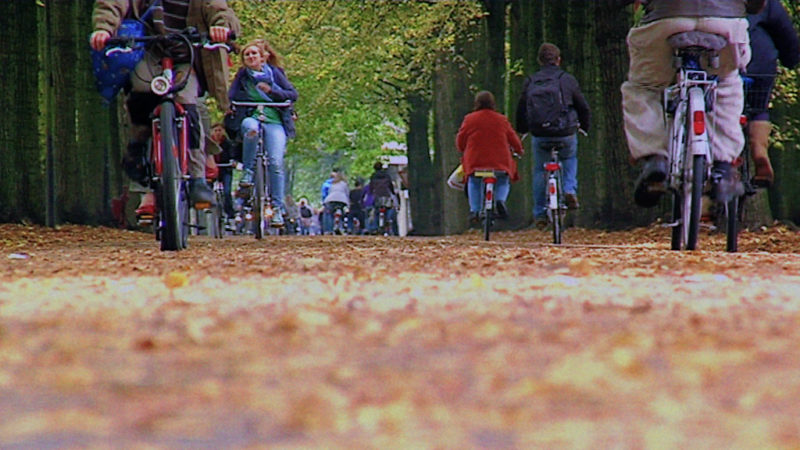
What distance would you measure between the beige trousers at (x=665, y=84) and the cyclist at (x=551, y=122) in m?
4.29

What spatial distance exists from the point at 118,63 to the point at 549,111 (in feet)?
17.8

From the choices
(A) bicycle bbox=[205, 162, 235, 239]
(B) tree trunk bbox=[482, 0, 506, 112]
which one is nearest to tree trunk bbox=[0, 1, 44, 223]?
(A) bicycle bbox=[205, 162, 235, 239]

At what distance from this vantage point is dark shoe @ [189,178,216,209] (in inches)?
414

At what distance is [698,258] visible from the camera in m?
8.56

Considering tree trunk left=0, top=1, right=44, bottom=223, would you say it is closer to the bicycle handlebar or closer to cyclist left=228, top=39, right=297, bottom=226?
cyclist left=228, top=39, right=297, bottom=226

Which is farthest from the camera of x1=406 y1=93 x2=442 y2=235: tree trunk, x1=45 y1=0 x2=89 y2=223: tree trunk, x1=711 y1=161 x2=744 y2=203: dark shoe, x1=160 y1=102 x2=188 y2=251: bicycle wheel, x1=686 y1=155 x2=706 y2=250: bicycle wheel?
x1=406 y1=93 x2=442 y2=235: tree trunk

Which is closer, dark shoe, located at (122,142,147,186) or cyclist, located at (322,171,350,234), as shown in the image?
dark shoe, located at (122,142,147,186)

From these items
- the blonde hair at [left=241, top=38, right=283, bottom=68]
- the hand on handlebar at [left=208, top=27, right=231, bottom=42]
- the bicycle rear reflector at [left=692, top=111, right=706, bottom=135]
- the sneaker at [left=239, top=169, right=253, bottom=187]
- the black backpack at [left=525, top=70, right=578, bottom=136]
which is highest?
the blonde hair at [left=241, top=38, right=283, bottom=68]

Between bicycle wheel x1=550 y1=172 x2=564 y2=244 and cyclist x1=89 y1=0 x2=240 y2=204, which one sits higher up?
cyclist x1=89 y1=0 x2=240 y2=204

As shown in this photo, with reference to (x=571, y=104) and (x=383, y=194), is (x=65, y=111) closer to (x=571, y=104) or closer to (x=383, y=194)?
→ (x=571, y=104)

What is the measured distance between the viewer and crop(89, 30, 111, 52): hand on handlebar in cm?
992

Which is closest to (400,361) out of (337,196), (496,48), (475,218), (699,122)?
(699,122)

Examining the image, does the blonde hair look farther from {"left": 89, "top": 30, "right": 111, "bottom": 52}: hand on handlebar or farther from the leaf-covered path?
the leaf-covered path

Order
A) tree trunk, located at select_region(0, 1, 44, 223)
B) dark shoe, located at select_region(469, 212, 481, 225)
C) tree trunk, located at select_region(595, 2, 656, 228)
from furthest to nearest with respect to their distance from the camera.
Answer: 1. tree trunk, located at select_region(595, 2, 656, 228)
2. tree trunk, located at select_region(0, 1, 44, 223)
3. dark shoe, located at select_region(469, 212, 481, 225)
